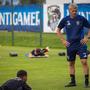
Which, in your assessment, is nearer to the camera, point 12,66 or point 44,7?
point 12,66

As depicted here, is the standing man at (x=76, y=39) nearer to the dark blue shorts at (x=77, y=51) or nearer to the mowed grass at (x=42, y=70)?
the dark blue shorts at (x=77, y=51)

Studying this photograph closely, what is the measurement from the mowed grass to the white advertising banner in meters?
8.37

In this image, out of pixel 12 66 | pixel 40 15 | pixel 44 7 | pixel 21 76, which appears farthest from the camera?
pixel 44 7

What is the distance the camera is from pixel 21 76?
1107cm

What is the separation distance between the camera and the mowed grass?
15.0 meters

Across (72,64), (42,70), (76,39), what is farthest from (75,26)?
(42,70)

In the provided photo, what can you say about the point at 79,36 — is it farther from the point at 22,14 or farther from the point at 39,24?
the point at 22,14

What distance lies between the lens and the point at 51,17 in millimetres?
32812

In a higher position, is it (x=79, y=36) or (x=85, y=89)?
(x=79, y=36)

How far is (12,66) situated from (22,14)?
49.4 ft

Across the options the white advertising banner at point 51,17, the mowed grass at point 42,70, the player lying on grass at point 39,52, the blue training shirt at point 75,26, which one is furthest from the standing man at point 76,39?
the white advertising banner at point 51,17

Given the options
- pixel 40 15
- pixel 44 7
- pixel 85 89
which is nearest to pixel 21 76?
pixel 85 89

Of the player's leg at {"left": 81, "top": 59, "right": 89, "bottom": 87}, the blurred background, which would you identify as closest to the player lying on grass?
the blurred background

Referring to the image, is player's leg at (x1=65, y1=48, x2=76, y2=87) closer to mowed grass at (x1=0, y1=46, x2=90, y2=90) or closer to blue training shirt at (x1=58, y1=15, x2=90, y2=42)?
mowed grass at (x1=0, y1=46, x2=90, y2=90)
